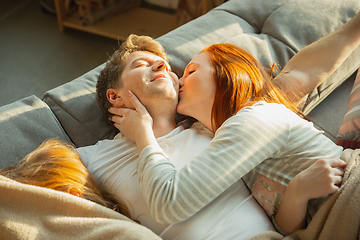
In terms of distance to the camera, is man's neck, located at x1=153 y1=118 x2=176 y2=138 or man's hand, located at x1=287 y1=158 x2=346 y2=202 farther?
man's neck, located at x1=153 y1=118 x2=176 y2=138

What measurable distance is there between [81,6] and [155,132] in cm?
198

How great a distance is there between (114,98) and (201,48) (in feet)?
1.54

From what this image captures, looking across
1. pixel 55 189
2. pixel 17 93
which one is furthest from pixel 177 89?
pixel 17 93

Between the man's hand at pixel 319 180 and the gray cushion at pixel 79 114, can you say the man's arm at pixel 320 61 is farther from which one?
the gray cushion at pixel 79 114

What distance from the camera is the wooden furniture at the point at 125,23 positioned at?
2.66 meters

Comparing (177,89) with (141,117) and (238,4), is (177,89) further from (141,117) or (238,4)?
(238,4)

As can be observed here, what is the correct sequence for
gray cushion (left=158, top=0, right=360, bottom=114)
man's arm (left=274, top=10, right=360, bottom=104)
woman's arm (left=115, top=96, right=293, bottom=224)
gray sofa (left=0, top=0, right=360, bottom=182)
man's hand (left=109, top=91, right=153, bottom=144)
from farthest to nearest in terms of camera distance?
gray cushion (left=158, top=0, right=360, bottom=114)
man's arm (left=274, top=10, right=360, bottom=104)
gray sofa (left=0, top=0, right=360, bottom=182)
man's hand (left=109, top=91, right=153, bottom=144)
woman's arm (left=115, top=96, right=293, bottom=224)

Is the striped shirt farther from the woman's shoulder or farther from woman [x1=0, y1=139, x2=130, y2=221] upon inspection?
woman [x1=0, y1=139, x2=130, y2=221]

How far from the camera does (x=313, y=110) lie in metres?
1.48

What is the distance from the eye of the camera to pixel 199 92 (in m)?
1.10

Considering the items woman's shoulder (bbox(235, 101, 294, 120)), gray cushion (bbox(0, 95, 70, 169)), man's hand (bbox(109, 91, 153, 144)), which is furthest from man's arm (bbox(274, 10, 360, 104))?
gray cushion (bbox(0, 95, 70, 169))

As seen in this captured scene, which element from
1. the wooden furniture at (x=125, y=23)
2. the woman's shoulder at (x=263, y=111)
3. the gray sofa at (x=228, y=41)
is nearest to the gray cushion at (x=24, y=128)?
the gray sofa at (x=228, y=41)

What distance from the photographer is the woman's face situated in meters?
1.10

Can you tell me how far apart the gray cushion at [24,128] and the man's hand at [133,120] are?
0.21 metres
